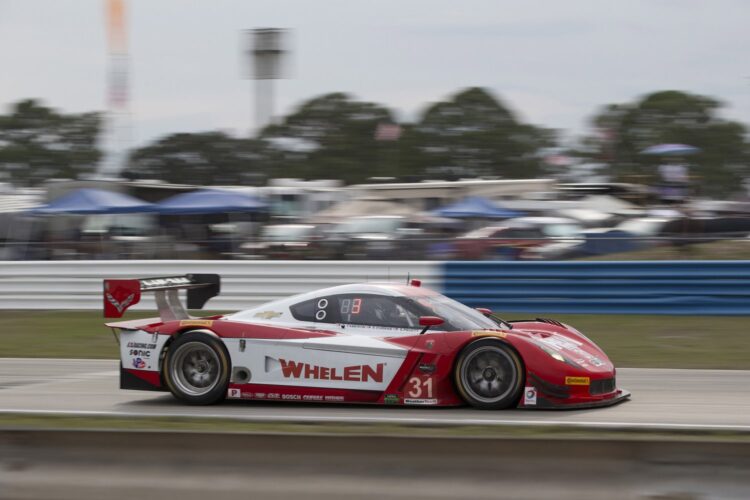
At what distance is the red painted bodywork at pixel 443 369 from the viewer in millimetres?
7281

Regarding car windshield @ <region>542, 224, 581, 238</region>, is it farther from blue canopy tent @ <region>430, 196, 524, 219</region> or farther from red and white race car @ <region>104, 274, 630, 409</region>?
red and white race car @ <region>104, 274, 630, 409</region>

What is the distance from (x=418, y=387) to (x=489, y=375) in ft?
1.85

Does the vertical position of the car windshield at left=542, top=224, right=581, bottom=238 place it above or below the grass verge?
above

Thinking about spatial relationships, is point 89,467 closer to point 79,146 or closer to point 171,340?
point 171,340

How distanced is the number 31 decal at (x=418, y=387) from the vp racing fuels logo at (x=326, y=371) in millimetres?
237

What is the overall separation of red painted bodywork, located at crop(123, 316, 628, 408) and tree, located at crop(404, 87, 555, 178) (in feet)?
176

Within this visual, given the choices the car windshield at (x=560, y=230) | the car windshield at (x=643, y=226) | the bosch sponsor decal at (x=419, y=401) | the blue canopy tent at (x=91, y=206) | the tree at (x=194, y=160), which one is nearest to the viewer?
the bosch sponsor decal at (x=419, y=401)

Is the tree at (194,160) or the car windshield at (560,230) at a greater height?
the tree at (194,160)

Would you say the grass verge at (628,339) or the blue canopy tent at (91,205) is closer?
the grass verge at (628,339)

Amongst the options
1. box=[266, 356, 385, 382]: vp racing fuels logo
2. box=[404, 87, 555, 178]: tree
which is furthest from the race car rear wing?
box=[404, 87, 555, 178]: tree

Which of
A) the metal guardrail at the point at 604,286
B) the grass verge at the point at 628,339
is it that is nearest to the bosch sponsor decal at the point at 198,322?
the grass verge at the point at 628,339

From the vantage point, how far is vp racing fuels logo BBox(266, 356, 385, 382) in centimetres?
760

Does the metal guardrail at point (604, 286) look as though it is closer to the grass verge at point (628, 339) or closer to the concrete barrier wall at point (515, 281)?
the concrete barrier wall at point (515, 281)

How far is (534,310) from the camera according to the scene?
49.3ft
